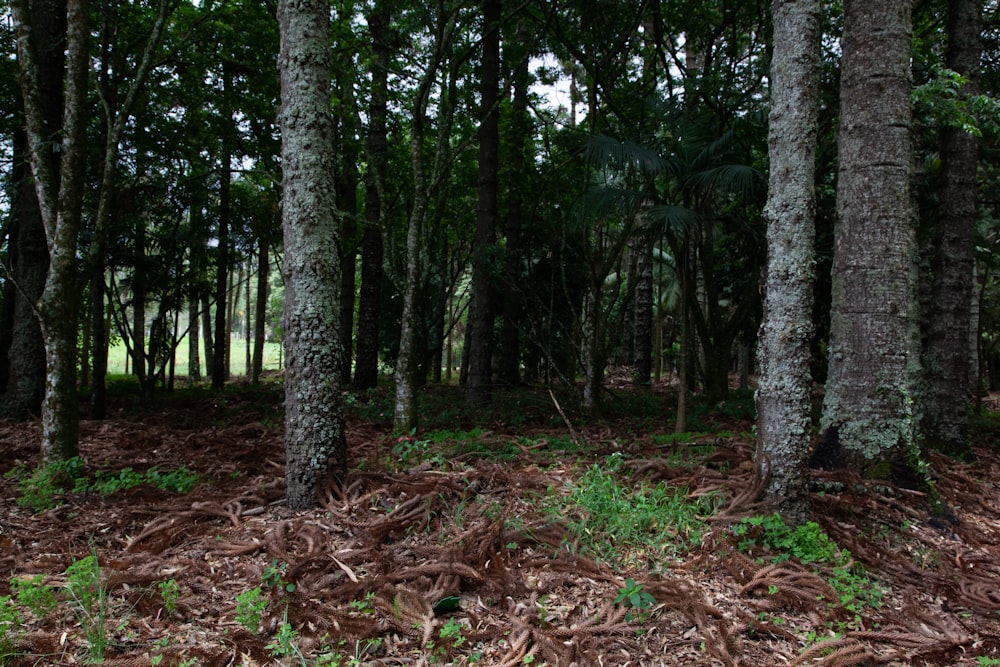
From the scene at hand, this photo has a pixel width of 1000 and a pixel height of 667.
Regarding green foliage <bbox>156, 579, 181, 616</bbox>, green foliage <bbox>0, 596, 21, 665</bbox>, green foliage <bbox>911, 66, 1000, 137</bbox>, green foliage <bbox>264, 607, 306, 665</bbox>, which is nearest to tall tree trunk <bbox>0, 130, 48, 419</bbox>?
green foliage <bbox>0, 596, 21, 665</bbox>

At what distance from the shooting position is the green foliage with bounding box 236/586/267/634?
2.83 metres

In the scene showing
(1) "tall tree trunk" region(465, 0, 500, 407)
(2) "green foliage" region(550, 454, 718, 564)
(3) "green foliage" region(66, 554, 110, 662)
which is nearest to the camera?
(3) "green foliage" region(66, 554, 110, 662)

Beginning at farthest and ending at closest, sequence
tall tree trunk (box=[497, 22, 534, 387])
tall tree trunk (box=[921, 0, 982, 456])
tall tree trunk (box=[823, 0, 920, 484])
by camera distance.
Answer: tall tree trunk (box=[497, 22, 534, 387]) → tall tree trunk (box=[921, 0, 982, 456]) → tall tree trunk (box=[823, 0, 920, 484])

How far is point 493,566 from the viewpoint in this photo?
340 cm

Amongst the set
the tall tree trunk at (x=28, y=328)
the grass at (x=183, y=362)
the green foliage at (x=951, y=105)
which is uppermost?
the green foliage at (x=951, y=105)

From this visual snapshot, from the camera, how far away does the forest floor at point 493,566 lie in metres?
2.76

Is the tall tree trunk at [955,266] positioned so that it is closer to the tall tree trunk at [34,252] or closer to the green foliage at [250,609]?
the green foliage at [250,609]

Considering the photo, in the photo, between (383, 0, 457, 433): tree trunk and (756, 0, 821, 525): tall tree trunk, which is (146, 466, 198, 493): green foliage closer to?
(383, 0, 457, 433): tree trunk

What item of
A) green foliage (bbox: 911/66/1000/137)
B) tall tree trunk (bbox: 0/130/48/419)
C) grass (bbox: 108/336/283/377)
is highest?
green foliage (bbox: 911/66/1000/137)

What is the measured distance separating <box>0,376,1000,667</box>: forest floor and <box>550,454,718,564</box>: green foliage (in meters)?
0.02

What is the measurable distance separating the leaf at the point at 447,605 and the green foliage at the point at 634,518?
3.18 ft

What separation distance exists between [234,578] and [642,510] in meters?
2.66

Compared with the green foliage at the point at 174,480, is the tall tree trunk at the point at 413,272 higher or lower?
higher

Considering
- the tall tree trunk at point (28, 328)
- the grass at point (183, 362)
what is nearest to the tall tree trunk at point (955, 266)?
the tall tree trunk at point (28, 328)
